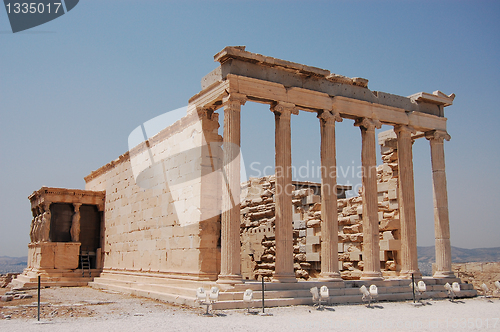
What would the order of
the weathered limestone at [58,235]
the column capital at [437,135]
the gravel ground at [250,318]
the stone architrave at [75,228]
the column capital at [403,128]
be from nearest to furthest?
the gravel ground at [250,318] → the column capital at [403,128] → the column capital at [437,135] → the weathered limestone at [58,235] → the stone architrave at [75,228]

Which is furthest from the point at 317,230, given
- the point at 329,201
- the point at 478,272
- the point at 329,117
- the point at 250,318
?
the point at 478,272

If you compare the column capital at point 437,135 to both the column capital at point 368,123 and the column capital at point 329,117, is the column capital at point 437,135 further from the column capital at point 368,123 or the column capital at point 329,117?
the column capital at point 329,117

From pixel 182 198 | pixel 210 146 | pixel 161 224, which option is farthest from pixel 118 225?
pixel 210 146

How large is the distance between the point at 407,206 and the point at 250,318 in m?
8.62

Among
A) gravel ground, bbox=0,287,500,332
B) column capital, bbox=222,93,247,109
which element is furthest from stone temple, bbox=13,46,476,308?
gravel ground, bbox=0,287,500,332

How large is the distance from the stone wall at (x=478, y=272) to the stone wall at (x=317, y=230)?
6.34 meters

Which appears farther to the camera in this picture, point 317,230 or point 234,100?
point 317,230

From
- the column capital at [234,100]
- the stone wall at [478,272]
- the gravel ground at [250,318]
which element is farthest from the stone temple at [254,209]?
the stone wall at [478,272]

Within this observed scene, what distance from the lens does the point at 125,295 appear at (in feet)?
57.6

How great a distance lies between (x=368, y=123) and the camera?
1730 centimetres

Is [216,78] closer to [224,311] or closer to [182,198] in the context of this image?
[182,198]

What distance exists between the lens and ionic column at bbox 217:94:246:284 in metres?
14.0

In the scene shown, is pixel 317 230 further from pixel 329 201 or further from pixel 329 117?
pixel 329 117

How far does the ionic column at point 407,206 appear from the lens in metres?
17.5
